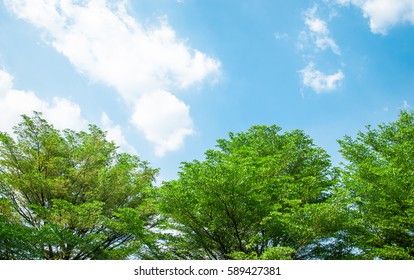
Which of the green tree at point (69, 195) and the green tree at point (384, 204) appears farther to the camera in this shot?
the green tree at point (69, 195)

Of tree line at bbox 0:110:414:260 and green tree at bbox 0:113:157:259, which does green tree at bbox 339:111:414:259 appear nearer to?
tree line at bbox 0:110:414:260

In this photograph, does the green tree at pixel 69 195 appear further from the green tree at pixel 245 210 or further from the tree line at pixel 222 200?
the green tree at pixel 245 210

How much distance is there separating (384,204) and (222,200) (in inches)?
243

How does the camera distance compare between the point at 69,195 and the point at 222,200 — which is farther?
the point at 69,195

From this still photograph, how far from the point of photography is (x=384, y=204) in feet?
42.6

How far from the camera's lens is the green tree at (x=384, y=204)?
12.6 metres

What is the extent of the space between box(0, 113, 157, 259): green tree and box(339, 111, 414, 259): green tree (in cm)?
890

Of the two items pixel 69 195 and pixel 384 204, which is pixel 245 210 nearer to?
pixel 384 204

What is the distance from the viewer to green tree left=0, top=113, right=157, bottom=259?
48.1ft

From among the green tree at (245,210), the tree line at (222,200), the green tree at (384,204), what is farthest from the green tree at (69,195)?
the green tree at (384,204)

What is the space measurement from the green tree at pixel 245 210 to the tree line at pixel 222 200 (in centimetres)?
5

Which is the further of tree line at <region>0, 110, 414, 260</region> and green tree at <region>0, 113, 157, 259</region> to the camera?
green tree at <region>0, 113, 157, 259</region>

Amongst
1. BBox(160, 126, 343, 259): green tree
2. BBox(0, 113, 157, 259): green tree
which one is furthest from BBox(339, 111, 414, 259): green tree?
BBox(0, 113, 157, 259): green tree

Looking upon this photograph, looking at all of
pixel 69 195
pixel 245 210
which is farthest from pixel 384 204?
pixel 69 195
